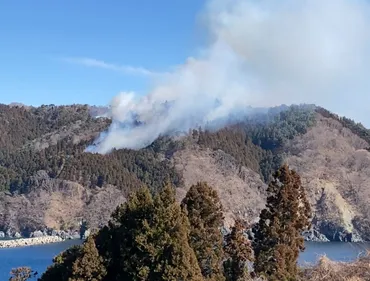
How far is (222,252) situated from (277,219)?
3.18m

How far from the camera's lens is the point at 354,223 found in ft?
555

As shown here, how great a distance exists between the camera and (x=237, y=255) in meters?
29.3

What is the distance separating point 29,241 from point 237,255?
4878 inches

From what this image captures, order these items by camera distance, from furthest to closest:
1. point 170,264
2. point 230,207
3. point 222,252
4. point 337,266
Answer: point 230,207 < point 222,252 < point 170,264 < point 337,266

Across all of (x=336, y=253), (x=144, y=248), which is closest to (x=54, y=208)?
(x=336, y=253)

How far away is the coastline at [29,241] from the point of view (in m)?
139

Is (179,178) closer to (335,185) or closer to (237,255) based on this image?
(335,185)

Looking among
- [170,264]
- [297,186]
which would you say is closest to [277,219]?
[297,186]

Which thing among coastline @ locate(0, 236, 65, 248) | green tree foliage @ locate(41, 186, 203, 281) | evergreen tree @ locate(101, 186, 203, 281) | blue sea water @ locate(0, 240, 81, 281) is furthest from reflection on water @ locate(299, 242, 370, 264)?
coastline @ locate(0, 236, 65, 248)

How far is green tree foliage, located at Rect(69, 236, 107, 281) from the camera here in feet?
83.7

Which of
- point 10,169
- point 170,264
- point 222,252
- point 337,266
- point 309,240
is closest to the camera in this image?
point 337,266

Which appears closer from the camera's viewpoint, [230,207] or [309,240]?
[309,240]

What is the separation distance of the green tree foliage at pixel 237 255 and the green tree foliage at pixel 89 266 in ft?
21.5

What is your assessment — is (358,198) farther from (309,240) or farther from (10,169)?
(10,169)
